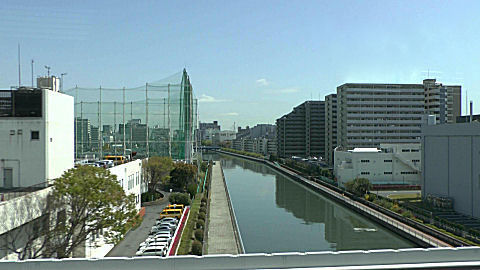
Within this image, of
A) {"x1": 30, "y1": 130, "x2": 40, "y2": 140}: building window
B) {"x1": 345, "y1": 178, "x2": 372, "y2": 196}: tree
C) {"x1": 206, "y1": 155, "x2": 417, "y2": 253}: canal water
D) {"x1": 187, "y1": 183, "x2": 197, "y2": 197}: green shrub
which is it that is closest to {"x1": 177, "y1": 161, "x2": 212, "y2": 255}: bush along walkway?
{"x1": 206, "y1": 155, "x2": 417, "y2": 253}: canal water

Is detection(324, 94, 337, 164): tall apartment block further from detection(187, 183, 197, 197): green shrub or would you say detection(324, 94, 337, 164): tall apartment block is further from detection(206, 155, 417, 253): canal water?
detection(187, 183, 197, 197): green shrub

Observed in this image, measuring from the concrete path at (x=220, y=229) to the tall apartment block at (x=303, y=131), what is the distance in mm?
13962

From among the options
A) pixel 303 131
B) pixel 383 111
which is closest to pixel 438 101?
pixel 383 111

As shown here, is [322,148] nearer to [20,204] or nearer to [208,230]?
[208,230]

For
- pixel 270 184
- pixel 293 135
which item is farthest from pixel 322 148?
pixel 270 184

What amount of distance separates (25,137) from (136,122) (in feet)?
21.4

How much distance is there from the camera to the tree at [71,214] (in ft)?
8.75

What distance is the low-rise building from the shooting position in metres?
6.86

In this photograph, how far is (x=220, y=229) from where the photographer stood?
19.3ft

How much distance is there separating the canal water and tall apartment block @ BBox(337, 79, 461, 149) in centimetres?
591

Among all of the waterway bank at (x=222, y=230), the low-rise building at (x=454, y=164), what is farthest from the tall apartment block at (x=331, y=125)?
the waterway bank at (x=222, y=230)

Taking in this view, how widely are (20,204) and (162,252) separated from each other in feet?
6.49

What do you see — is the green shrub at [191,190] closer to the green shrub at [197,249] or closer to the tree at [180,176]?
the tree at [180,176]

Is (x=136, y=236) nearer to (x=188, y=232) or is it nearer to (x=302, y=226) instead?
(x=188, y=232)
